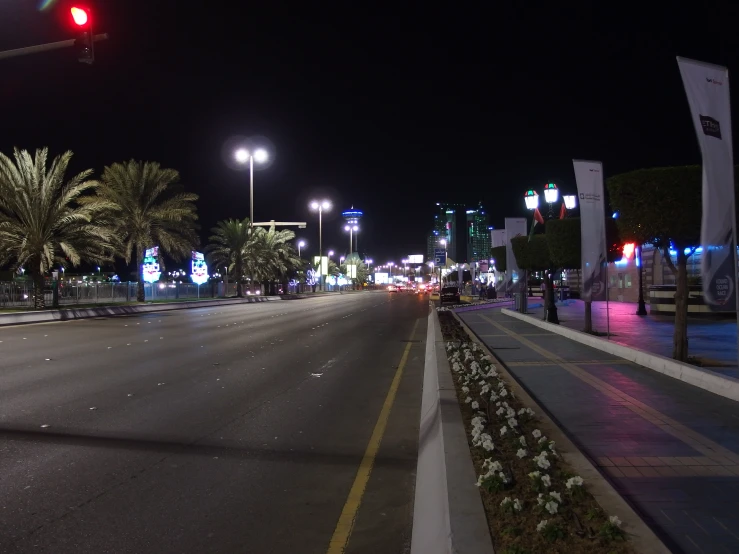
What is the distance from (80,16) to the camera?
10562 millimetres

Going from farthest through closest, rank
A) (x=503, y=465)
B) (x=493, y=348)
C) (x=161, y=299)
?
(x=161, y=299) < (x=493, y=348) < (x=503, y=465)

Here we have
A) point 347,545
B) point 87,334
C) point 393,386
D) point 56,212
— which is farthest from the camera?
point 56,212

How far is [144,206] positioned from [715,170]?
1583 inches

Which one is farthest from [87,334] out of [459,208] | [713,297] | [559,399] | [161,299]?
[459,208]

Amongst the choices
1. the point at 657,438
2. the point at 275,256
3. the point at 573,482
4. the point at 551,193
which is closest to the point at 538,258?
the point at 551,193

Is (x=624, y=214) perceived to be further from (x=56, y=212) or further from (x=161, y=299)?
(x=161, y=299)

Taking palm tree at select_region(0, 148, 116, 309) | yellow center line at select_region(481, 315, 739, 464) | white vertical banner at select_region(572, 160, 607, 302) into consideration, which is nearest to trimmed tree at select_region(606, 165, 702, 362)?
yellow center line at select_region(481, 315, 739, 464)

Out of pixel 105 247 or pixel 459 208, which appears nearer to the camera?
pixel 105 247

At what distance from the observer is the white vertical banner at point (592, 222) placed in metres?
17.5

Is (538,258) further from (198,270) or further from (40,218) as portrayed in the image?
(198,270)

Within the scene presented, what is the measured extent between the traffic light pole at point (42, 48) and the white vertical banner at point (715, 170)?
32.0 ft

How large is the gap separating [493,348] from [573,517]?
40.5 ft

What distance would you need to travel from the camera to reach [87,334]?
2200 centimetres

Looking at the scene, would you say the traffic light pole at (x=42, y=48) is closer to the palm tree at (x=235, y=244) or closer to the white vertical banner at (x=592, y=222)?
the white vertical banner at (x=592, y=222)
